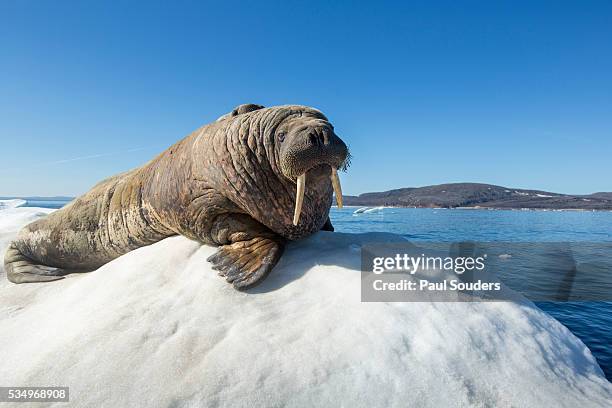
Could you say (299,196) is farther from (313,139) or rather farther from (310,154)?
(313,139)

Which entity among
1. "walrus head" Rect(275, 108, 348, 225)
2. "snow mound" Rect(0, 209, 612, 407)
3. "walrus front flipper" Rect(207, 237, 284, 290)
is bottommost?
"snow mound" Rect(0, 209, 612, 407)

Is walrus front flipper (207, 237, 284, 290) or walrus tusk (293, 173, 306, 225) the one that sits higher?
walrus tusk (293, 173, 306, 225)

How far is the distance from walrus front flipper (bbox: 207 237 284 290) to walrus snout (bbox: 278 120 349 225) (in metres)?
0.43

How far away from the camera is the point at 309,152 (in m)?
2.76

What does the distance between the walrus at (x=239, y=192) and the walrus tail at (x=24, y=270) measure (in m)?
0.03

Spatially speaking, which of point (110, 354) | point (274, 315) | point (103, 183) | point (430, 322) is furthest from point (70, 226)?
point (430, 322)

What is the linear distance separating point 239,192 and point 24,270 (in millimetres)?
3843

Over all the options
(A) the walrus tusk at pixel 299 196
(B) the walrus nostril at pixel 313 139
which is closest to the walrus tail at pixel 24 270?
(A) the walrus tusk at pixel 299 196

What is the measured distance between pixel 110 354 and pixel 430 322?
2.10m

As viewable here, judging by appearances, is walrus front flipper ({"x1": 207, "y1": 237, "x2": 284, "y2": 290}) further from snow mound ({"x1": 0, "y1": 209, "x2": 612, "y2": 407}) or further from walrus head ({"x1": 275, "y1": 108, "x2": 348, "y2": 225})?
walrus head ({"x1": 275, "y1": 108, "x2": 348, "y2": 225})

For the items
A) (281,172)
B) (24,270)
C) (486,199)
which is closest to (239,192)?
(281,172)

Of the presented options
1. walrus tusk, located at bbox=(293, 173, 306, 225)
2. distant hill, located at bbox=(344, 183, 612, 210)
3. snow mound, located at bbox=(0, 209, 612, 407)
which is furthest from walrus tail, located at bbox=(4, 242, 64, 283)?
distant hill, located at bbox=(344, 183, 612, 210)

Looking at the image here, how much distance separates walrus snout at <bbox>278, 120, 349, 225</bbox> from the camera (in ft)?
9.07

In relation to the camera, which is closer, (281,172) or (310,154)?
(310,154)
